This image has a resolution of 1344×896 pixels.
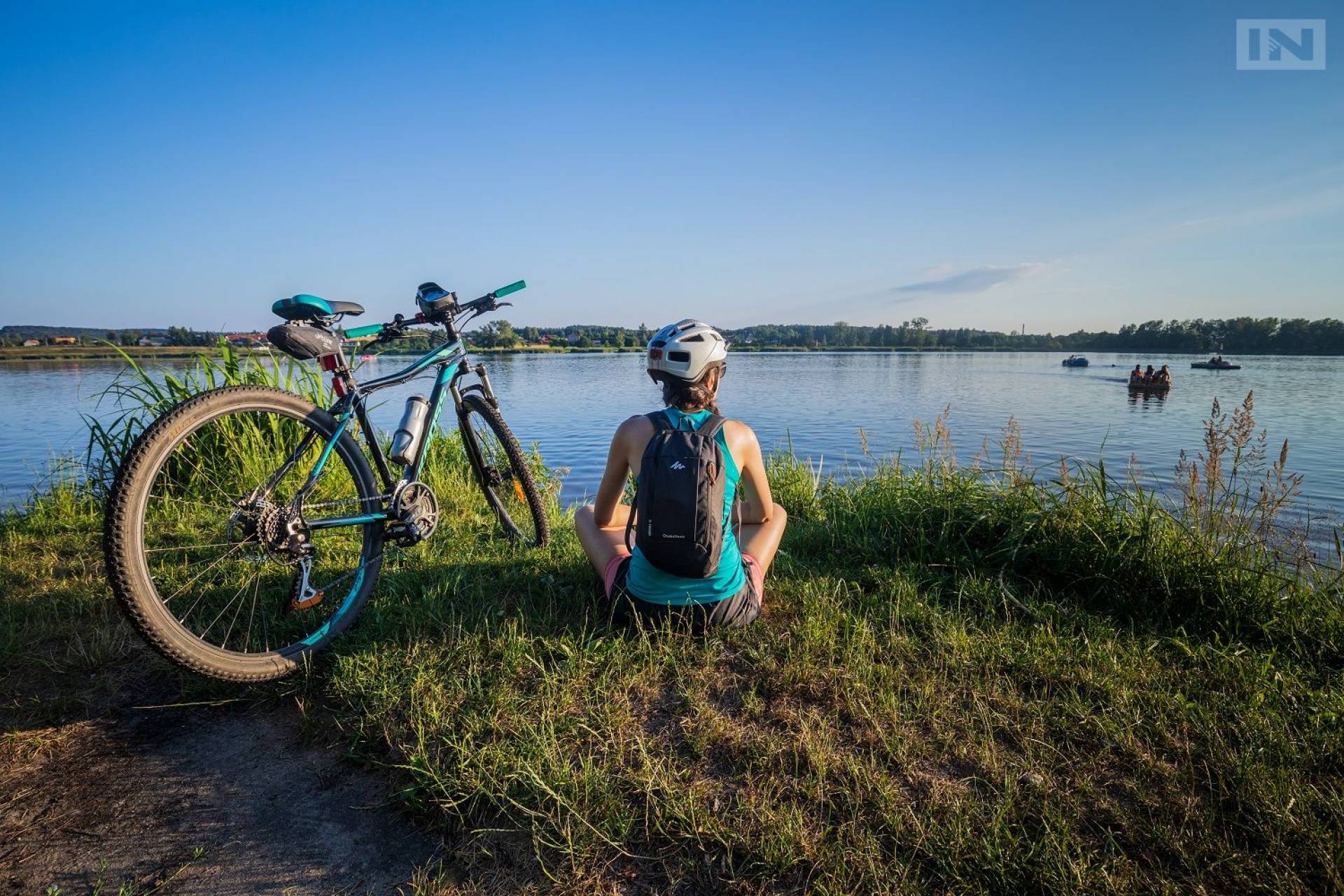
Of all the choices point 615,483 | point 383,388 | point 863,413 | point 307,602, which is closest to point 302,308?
point 383,388

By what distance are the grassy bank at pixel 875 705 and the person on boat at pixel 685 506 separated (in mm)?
217

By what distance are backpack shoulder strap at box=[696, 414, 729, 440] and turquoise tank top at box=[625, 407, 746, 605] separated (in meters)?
0.03

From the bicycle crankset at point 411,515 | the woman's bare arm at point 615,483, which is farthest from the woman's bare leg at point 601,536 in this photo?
the bicycle crankset at point 411,515

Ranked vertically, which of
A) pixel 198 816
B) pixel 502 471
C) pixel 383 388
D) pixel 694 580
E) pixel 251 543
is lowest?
pixel 198 816

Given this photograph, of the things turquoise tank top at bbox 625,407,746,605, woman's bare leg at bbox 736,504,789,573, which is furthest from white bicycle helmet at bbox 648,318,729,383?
woman's bare leg at bbox 736,504,789,573

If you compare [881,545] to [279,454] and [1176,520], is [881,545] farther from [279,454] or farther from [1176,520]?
[279,454]

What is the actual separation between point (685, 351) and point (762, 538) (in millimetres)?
1147

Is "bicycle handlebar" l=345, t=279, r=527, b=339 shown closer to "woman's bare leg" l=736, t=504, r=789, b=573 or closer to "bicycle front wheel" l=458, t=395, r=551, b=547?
"bicycle front wheel" l=458, t=395, r=551, b=547

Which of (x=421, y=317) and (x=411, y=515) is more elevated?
(x=421, y=317)

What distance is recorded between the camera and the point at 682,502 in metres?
2.52

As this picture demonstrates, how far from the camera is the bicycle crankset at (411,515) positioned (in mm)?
3307

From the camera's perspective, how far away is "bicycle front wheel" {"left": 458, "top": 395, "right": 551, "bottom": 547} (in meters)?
4.39

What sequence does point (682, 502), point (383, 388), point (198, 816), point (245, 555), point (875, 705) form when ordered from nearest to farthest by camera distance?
point (198, 816) < point (875, 705) < point (682, 502) < point (245, 555) < point (383, 388)

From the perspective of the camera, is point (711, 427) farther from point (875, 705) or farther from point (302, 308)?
point (302, 308)
